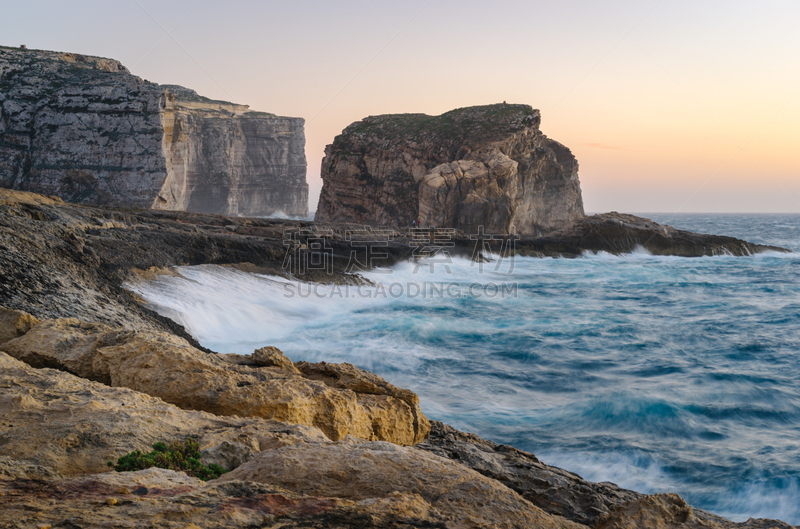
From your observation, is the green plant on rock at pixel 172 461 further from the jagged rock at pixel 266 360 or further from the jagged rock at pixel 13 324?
the jagged rock at pixel 13 324

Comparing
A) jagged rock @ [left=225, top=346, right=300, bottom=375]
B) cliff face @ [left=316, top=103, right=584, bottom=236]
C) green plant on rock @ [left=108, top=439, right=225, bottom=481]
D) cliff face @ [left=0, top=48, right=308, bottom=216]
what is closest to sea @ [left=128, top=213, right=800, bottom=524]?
jagged rock @ [left=225, top=346, right=300, bottom=375]

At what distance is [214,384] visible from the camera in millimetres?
5027

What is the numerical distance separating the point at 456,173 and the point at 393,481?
141 ft

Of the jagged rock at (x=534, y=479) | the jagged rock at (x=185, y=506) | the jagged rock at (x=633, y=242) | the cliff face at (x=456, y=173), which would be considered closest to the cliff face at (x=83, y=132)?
the cliff face at (x=456, y=173)

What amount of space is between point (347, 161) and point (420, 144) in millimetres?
9183

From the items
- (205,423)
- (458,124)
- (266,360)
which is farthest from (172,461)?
(458,124)

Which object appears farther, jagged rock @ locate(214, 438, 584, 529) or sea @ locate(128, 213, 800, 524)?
A: sea @ locate(128, 213, 800, 524)

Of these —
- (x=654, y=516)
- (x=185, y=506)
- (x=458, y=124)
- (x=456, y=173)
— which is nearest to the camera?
(x=185, y=506)

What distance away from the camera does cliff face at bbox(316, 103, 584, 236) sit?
44.6 meters

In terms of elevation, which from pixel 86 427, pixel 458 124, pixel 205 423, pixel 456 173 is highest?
pixel 458 124

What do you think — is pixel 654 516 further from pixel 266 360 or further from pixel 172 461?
pixel 266 360

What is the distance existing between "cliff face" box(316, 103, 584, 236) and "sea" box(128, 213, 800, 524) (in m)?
19.8

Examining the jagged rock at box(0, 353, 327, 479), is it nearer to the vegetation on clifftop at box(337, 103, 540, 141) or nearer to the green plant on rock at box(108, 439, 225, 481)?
the green plant on rock at box(108, 439, 225, 481)

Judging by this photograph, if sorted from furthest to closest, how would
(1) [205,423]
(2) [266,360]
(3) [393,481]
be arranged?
1. (2) [266,360]
2. (1) [205,423]
3. (3) [393,481]
